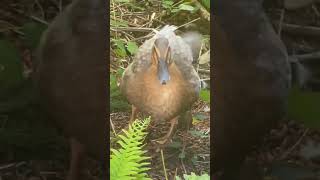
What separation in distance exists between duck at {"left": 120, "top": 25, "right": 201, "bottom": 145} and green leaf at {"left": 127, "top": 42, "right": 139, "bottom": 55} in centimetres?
1

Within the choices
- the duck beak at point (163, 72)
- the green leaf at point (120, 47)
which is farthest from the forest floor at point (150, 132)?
the duck beak at point (163, 72)

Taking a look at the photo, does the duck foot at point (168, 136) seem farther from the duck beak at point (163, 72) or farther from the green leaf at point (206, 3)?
the green leaf at point (206, 3)

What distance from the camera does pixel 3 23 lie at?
1566 mm

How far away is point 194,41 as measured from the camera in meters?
1.63

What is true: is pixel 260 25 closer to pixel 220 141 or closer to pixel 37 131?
pixel 220 141

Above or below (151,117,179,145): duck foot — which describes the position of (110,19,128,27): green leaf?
above

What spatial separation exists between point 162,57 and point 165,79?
0.07m

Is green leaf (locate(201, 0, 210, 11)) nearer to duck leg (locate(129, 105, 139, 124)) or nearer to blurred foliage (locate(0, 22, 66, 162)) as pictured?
duck leg (locate(129, 105, 139, 124))

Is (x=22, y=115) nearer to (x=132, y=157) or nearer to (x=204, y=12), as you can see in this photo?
(x=132, y=157)

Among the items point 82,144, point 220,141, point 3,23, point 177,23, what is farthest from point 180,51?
point 3,23

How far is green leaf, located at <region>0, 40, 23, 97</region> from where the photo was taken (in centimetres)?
157

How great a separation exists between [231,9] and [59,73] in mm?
584

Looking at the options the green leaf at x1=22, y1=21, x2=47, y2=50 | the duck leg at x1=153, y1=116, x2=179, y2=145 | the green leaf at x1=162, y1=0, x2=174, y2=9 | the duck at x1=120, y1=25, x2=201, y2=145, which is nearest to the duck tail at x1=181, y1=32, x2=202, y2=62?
the duck at x1=120, y1=25, x2=201, y2=145

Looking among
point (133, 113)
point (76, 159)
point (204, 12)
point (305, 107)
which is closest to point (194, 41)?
point (204, 12)
